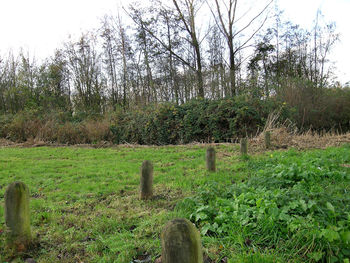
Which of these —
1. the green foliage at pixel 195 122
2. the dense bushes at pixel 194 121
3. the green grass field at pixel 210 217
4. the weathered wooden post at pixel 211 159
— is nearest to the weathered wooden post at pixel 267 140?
the dense bushes at pixel 194 121

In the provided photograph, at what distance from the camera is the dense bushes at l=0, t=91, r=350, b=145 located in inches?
425

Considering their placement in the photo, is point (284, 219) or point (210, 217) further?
point (210, 217)

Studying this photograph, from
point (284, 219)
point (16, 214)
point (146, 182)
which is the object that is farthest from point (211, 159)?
point (16, 214)

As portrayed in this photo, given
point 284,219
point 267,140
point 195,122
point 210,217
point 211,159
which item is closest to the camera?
point 284,219

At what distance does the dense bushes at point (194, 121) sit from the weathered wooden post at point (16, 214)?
9.25m

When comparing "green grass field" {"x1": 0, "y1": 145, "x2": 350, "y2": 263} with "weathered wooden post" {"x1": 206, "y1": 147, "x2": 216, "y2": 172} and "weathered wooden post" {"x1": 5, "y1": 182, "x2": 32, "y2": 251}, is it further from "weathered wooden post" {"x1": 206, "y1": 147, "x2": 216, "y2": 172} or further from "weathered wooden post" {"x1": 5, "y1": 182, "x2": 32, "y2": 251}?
"weathered wooden post" {"x1": 206, "y1": 147, "x2": 216, "y2": 172}

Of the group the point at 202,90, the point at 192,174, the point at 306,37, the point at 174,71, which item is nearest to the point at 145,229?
the point at 192,174

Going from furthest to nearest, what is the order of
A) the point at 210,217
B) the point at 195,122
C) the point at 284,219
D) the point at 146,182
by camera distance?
the point at 195,122 → the point at 146,182 → the point at 210,217 → the point at 284,219

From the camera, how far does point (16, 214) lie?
2.45 metres

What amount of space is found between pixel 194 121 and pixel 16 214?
9.78 meters

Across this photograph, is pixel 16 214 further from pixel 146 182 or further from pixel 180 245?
pixel 180 245

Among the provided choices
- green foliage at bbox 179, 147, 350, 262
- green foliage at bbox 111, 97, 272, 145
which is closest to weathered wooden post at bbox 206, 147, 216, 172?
green foliage at bbox 179, 147, 350, 262

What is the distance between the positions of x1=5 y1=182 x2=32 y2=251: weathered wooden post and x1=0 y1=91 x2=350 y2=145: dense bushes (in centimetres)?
925

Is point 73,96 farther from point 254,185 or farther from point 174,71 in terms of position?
point 254,185
